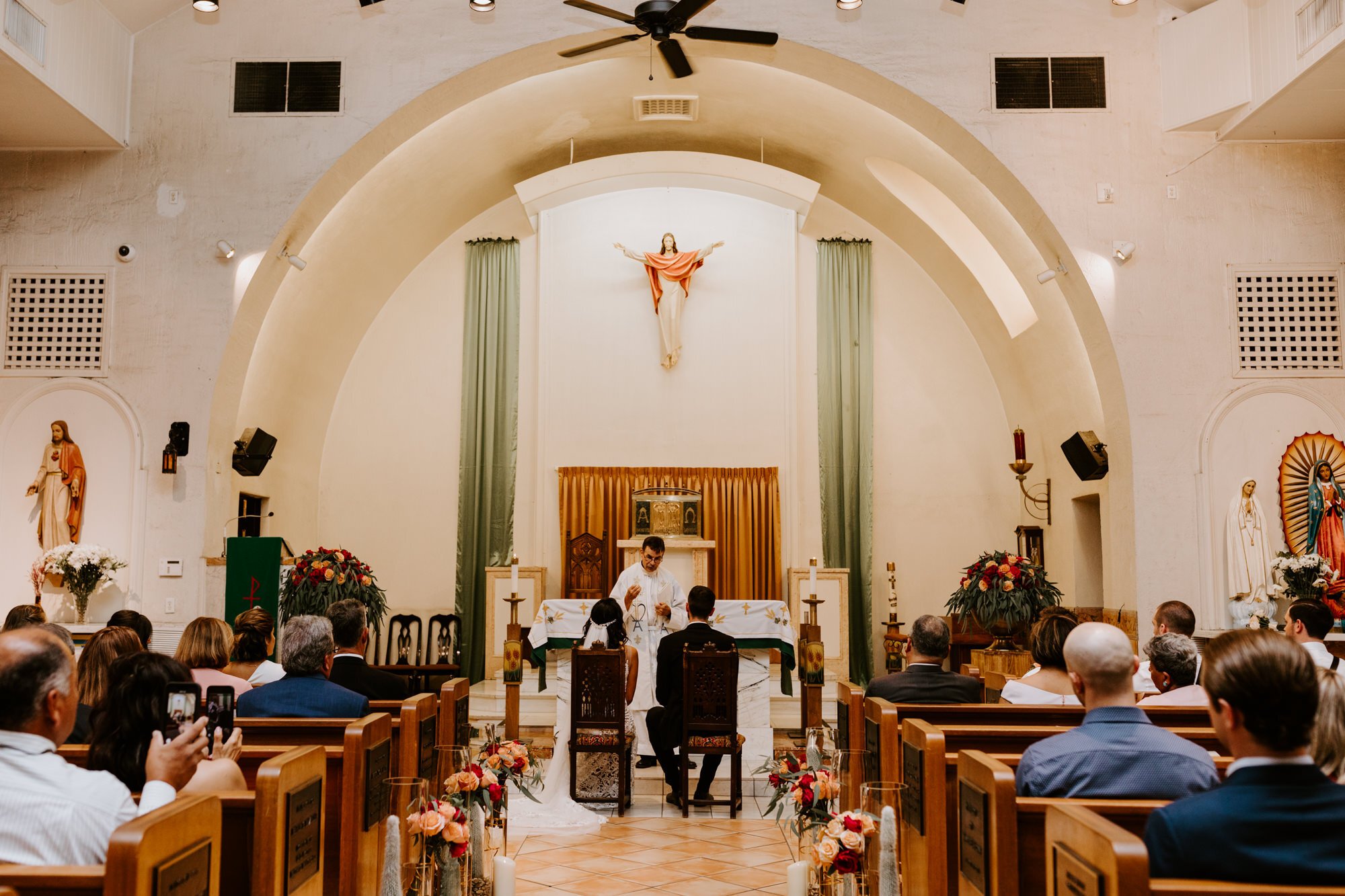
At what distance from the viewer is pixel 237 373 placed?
8188 millimetres

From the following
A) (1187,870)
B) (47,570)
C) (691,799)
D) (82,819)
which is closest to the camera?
(1187,870)

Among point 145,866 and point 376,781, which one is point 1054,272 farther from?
point 145,866

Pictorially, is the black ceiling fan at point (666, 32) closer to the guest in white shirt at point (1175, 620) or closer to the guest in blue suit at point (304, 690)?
the guest in white shirt at point (1175, 620)

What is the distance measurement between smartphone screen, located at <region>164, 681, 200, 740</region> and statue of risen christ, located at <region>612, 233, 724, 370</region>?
9.41 meters

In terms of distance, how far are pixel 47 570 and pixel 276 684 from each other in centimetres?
447

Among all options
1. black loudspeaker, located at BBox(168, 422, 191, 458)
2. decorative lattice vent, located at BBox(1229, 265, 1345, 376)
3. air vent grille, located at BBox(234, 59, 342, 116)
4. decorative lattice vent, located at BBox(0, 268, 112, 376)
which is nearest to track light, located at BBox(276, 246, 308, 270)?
air vent grille, located at BBox(234, 59, 342, 116)

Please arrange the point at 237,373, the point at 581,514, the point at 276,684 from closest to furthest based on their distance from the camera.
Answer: the point at 276,684 → the point at 237,373 → the point at 581,514

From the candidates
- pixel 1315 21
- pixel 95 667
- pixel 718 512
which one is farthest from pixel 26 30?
pixel 1315 21

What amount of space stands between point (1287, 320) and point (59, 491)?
8656 millimetres

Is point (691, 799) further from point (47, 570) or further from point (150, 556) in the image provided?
point (47, 570)

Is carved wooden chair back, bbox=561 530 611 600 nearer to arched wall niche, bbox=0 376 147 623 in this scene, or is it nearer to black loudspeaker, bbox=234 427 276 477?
black loudspeaker, bbox=234 427 276 477

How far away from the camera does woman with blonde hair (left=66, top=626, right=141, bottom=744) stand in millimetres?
3582

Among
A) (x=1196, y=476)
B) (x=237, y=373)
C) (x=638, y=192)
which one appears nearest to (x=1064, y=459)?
(x=1196, y=476)

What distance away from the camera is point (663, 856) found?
5445mm
